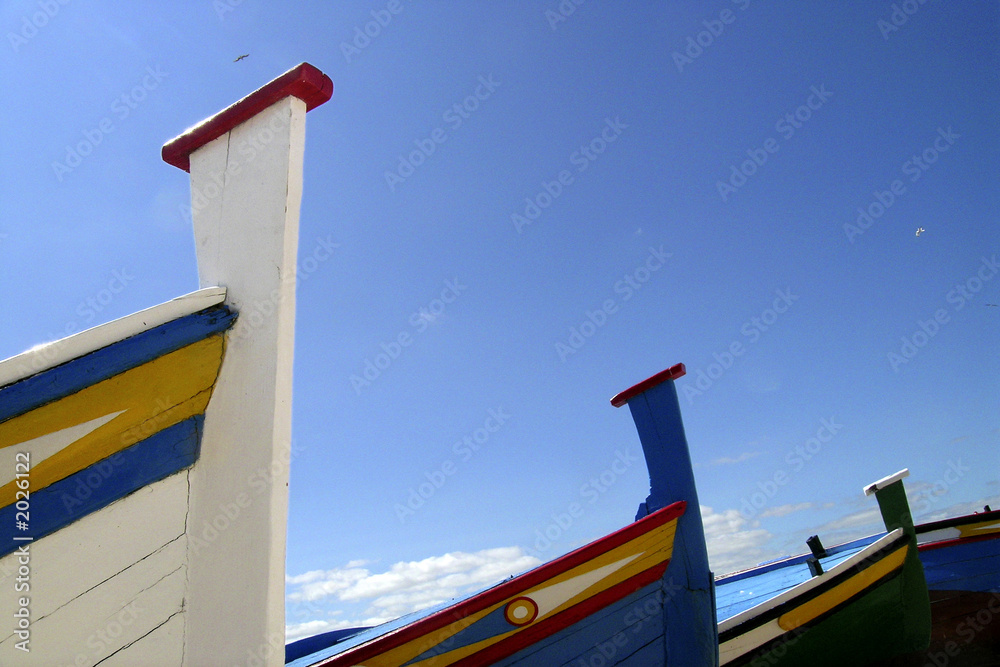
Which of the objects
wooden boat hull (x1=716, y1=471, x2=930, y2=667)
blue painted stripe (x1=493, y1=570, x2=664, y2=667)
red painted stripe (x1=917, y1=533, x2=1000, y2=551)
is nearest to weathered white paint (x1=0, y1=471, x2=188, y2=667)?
blue painted stripe (x1=493, y1=570, x2=664, y2=667)

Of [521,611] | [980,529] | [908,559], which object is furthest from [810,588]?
[980,529]

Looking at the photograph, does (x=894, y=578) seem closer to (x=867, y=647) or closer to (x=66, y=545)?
(x=867, y=647)

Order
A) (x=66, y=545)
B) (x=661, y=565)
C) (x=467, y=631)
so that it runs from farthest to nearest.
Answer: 1. (x=661, y=565)
2. (x=467, y=631)
3. (x=66, y=545)

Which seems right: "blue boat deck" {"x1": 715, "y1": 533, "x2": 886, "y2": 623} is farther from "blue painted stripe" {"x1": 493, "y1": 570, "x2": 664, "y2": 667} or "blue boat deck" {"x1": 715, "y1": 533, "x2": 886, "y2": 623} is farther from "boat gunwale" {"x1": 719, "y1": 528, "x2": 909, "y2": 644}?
"blue painted stripe" {"x1": 493, "y1": 570, "x2": 664, "y2": 667}

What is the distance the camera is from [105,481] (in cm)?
164

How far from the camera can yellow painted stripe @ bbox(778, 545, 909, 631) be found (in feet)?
16.5

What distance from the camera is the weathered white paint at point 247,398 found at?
167cm

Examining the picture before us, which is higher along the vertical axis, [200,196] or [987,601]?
[200,196]

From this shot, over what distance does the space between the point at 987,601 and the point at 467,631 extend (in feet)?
26.4

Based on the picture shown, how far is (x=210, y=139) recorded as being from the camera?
222 cm

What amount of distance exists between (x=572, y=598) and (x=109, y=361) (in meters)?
2.71

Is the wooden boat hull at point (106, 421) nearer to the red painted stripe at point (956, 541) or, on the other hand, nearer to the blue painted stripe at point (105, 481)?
the blue painted stripe at point (105, 481)

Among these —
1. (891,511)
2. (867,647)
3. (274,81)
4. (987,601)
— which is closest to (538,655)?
(274,81)

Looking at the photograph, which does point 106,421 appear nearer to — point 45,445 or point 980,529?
point 45,445
